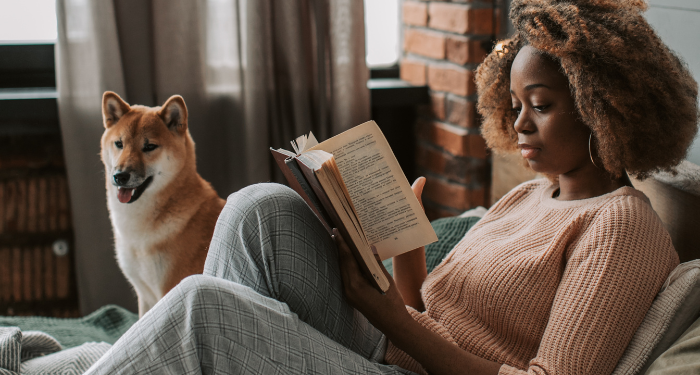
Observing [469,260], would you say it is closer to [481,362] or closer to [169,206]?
[481,362]

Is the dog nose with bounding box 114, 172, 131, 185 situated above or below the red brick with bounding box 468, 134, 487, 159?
above

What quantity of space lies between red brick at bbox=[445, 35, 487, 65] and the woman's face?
0.89 m

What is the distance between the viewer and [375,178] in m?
0.95

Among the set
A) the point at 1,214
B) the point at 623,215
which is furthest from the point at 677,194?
the point at 1,214

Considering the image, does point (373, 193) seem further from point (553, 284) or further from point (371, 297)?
point (553, 284)

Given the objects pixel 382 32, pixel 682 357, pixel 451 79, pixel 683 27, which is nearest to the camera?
pixel 682 357

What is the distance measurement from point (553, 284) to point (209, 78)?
4.48ft

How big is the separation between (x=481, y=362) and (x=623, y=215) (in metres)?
0.31

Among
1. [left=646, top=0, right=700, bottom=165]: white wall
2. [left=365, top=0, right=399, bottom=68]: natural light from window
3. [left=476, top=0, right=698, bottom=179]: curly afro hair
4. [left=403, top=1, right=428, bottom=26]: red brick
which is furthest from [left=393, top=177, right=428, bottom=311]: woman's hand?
[left=365, top=0, right=399, bottom=68]: natural light from window

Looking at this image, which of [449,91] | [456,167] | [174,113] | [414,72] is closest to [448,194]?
[456,167]

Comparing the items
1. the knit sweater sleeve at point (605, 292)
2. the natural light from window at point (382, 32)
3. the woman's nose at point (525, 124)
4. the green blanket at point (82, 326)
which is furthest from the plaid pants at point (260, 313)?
the natural light from window at point (382, 32)

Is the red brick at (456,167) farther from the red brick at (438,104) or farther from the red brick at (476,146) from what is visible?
the red brick at (438,104)

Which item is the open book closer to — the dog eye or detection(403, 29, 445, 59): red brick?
the dog eye

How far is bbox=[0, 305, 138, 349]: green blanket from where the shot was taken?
1520 millimetres
